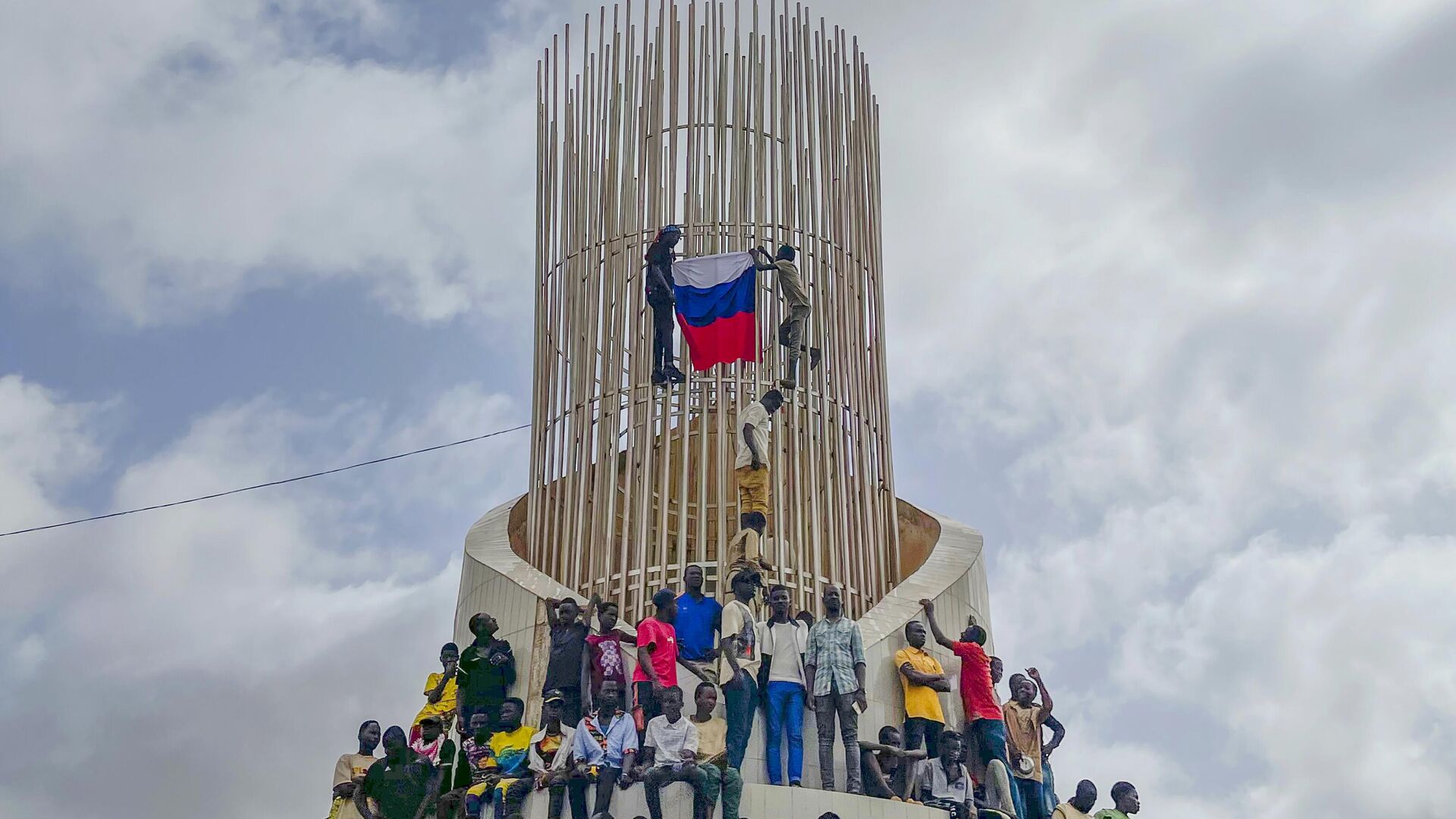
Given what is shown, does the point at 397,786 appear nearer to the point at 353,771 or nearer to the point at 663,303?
the point at 353,771

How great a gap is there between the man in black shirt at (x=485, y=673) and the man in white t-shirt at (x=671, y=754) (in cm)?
229

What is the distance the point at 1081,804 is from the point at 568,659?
4088 millimetres

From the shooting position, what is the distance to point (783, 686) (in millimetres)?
13398

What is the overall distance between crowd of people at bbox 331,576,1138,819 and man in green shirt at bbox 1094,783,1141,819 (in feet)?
0.04

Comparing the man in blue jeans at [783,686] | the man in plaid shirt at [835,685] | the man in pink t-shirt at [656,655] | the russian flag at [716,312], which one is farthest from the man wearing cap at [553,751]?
the russian flag at [716,312]

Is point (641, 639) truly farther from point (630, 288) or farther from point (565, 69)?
point (565, 69)

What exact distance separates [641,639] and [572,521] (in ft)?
10.9

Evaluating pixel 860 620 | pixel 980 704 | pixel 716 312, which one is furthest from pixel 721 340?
pixel 980 704

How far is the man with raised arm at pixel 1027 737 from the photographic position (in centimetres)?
1408

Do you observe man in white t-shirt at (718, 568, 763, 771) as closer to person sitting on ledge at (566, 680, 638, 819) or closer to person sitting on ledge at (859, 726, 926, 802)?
person sitting on ledge at (566, 680, 638, 819)

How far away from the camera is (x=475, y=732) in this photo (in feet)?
46.6

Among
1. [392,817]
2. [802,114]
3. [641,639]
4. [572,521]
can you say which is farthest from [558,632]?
[802,114]

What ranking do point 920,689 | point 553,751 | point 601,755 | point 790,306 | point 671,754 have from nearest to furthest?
point 671,754, point 601,755, point 553,751, point 920,689, point 790,306

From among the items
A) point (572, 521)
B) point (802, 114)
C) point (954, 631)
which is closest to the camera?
point (954, 631)
